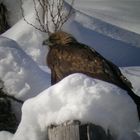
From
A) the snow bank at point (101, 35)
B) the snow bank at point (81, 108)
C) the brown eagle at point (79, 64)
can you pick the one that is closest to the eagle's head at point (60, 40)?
the brown eagle at point (79, 64)

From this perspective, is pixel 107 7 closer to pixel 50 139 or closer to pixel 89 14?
pixel 89 14

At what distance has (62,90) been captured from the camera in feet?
7.57

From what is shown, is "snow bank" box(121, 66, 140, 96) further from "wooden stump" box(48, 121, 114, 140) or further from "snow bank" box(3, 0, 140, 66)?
"wooden stump" box(48, 121, 114, 140)

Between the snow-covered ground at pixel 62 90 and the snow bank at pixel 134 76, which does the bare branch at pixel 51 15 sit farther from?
the snow bank at pixel 134 76

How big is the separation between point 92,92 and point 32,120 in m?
0.32

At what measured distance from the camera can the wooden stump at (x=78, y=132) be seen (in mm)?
2176

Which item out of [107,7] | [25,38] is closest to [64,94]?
[25,38]

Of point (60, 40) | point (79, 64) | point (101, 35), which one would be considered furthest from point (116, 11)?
point (79, 64)

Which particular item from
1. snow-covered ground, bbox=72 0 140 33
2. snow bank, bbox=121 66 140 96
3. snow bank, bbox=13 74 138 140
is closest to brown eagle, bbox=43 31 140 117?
snow bank, bbox=13 74 138 140

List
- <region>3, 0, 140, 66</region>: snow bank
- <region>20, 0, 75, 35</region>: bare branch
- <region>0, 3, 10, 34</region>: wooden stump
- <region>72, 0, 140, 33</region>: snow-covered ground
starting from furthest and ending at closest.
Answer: <region>72, 0, 140, 33</region>: snow-covered ground → <region>0, 3, 10, 34</region>: wooden stump → <region>3, 0, 140, 66</region>: snow bank → <region>20, 0, 75, 35</region>: bare branch

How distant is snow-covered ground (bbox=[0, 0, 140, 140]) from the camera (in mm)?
2252

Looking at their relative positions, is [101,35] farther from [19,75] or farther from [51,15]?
[19,75]

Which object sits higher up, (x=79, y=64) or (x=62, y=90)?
(x=62, y=90)

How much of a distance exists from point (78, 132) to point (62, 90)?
0.23 meters
